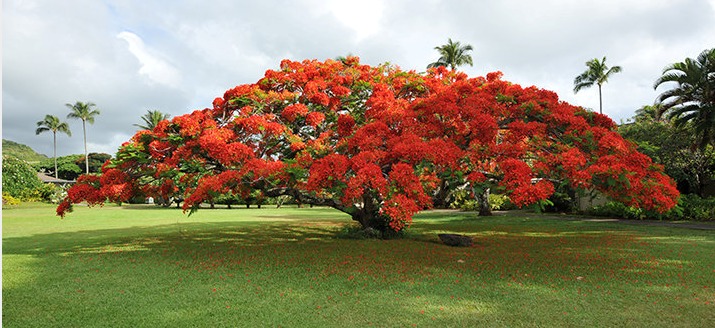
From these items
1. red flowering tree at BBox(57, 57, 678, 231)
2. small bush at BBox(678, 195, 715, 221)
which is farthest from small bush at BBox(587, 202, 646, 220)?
red flowering tree at BBox(57, 57, 678, 231)

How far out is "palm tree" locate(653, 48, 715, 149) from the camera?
72.9ft

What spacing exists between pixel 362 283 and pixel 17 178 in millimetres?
54418

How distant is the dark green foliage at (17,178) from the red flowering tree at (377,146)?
44280mm

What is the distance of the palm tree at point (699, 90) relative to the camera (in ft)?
72.9

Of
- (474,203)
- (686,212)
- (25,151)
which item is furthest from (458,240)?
(25,151)

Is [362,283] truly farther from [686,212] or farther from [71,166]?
[71,166]

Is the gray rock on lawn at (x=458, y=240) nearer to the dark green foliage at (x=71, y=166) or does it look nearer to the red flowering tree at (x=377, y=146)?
the red flowering tree at (x=377, y=146)

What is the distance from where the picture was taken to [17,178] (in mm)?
48312

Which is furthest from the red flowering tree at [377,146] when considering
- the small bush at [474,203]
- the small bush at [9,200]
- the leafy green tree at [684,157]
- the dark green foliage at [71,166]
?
the dark green foliage at [71,166]

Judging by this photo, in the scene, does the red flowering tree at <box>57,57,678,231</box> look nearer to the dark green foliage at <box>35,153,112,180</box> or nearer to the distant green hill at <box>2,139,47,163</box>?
the dark green foliage at <box>35,153,112,180</box>

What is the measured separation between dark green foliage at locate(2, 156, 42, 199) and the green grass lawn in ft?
135

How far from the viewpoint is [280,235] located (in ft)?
59.0

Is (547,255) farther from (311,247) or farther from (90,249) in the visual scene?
(90,249)

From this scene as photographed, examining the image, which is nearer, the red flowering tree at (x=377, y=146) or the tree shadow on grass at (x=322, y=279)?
the tree shadow on grass at (x=322, y=279)
